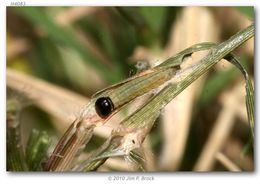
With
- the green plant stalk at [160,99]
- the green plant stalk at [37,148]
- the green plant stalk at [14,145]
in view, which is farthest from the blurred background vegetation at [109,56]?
the green plant stalk at [160,99]

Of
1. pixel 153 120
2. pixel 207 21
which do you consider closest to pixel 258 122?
pixel 207 21

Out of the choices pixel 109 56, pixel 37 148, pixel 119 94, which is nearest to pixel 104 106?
pixel 119 94

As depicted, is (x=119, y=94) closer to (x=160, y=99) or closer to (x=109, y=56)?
(x=160, y=99)

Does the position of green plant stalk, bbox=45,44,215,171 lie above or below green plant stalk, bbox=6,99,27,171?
above

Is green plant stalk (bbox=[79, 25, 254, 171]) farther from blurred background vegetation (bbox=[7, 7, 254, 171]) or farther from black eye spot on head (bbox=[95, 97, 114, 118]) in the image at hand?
blurred background vegetation (bbox=[7, 7, 254, 171])

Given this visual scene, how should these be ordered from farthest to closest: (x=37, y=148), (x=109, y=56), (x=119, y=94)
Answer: (x=109, y=56) → (x=37, y=148) → (x=119, y=94)

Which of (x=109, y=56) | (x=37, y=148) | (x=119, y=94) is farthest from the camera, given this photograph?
(x=109, y=56)

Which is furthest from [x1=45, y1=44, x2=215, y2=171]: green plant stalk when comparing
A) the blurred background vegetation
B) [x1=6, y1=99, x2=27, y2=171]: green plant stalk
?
the blurred background vegetation

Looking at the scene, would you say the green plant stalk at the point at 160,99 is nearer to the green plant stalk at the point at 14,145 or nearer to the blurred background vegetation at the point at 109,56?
the green plant stalk at the point at 14,145
